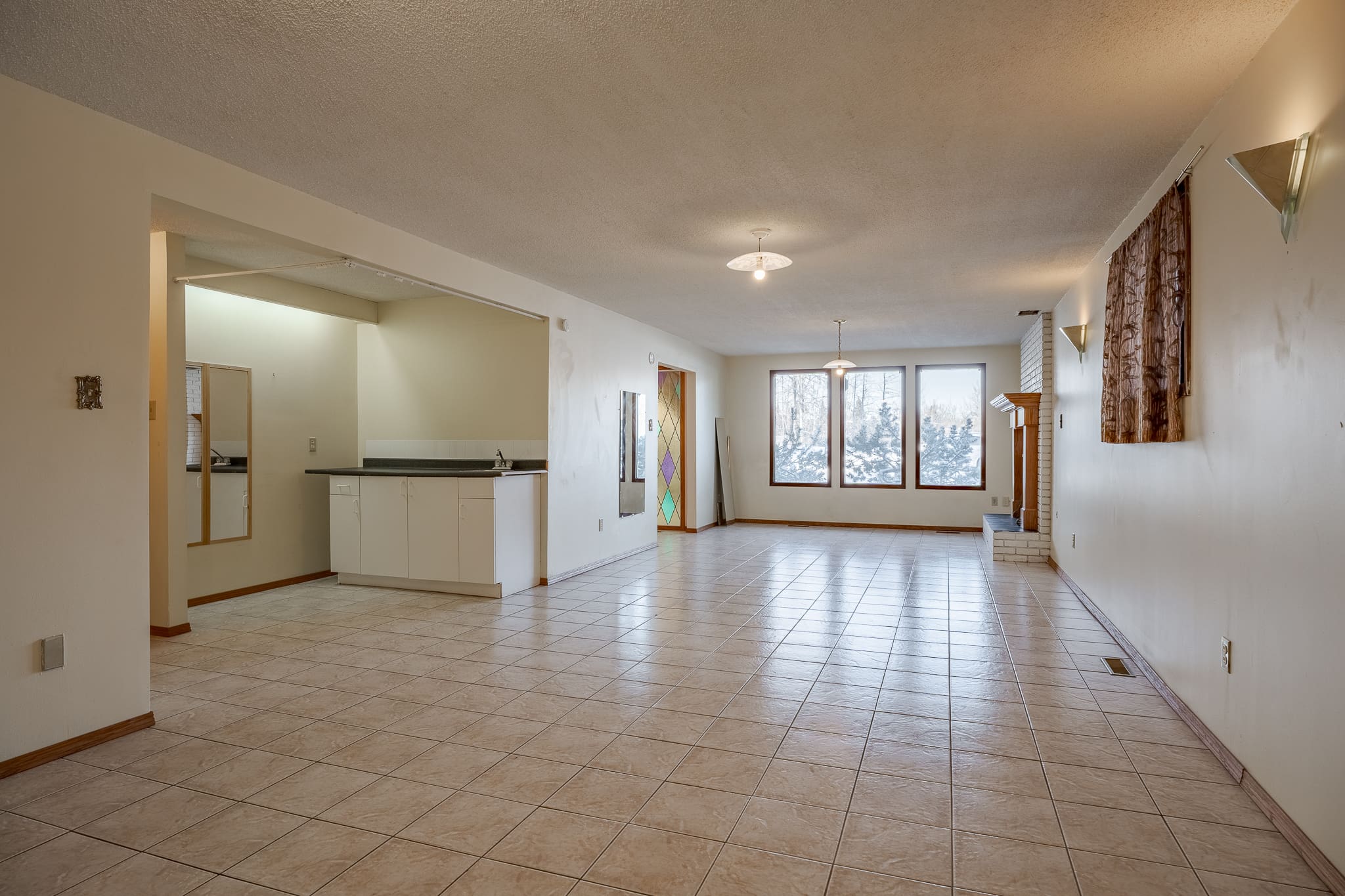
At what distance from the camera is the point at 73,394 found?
2.85 m

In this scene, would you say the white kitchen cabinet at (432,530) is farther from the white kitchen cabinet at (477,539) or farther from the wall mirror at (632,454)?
the wall mirror at (632,454)

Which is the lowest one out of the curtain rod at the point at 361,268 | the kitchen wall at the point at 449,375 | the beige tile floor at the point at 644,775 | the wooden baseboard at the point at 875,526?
the beige tile floor at the point at 644,775

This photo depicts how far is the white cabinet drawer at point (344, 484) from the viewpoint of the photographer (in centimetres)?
605

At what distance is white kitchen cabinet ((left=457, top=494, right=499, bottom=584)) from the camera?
221 inches

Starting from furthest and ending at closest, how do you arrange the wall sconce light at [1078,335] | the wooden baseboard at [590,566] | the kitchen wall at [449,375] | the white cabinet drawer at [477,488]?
the kitchen wall at [449,375] < the wooden baseboard at [590,566] < the white cabinet drawer at [477,488] < the wall sconce light at [1078,335]

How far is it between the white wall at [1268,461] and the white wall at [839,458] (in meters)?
6.53

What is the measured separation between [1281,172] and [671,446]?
809cm

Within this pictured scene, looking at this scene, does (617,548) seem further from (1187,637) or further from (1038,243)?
(1187,637)

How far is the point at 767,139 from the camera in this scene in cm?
321

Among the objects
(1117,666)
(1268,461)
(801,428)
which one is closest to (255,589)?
(1117,666)

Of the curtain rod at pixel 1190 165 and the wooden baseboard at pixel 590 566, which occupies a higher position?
the curtain rod at pixel 1190 165

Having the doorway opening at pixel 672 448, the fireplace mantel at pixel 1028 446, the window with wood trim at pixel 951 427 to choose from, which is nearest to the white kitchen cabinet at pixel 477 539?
the doorway opening at pixel 672 448

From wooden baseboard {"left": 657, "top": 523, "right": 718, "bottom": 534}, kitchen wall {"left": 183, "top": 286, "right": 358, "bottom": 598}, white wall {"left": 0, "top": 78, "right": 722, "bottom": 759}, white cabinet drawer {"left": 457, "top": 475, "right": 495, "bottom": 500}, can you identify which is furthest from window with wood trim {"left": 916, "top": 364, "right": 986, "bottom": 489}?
white wall {"left": 0, "top": 78, "right": 722, "bottom": 759}

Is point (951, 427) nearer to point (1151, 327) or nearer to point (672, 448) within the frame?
point (672, 448)
